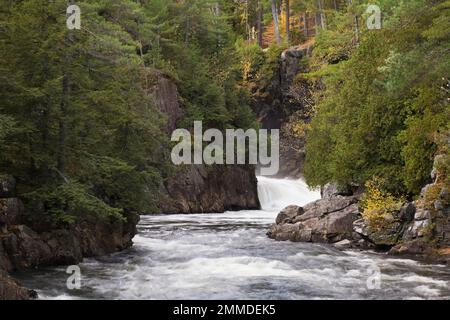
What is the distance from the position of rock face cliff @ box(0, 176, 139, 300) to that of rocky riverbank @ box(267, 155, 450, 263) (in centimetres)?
835

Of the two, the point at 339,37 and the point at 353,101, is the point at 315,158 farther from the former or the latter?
the point at 339,37

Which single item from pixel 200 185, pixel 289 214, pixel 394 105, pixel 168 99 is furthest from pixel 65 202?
pixel 168 99

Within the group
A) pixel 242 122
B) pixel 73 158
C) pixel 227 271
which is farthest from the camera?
pixel 242 122

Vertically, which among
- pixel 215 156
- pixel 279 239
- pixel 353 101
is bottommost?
pixel 279 239

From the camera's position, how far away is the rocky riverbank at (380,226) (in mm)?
17953

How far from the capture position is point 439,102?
795 inches

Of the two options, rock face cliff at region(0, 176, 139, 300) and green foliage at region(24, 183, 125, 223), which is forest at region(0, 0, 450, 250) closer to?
green foliage at region(24, 183, 125, 223)

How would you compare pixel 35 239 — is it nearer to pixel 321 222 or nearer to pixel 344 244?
pixel 344 244

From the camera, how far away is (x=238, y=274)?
15.1m

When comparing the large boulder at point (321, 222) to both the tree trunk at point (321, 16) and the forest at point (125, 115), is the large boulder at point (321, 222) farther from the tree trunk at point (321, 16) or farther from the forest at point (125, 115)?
the tree trunk at point (321, 16)

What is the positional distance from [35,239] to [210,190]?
81.6 ft

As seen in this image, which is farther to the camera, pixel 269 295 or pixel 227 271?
pixel 227 271

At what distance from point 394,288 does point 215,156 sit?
92.4 feet

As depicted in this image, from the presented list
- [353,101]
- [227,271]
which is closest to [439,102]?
[353,101]
